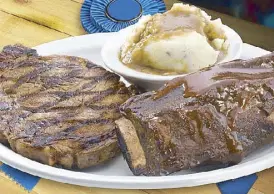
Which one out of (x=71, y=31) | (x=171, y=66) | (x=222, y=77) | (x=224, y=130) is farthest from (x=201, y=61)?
(x=71, y=31)

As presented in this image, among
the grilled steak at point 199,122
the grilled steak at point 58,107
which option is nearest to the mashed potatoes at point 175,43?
the grilled steak at point 58,107

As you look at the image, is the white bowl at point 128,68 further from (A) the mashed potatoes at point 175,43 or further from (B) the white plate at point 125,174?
(B) the white plate at point 125,174

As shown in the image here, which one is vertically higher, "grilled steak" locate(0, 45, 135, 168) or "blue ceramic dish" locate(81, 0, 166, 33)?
"grilled steak" locate(0, 45, 135, 168)

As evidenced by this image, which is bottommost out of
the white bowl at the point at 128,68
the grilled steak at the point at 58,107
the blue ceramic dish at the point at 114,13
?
the blue ceramic dish at the point at 114,13

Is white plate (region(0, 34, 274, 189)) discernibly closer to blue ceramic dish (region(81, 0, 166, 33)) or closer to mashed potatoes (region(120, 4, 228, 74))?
mashed potatoes (region(120, 4, 228, 74))

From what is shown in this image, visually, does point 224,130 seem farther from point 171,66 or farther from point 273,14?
point 273,14

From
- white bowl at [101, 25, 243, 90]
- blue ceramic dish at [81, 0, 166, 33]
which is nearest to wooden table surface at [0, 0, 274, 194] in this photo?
blue ceramic dish at [81, 0, 166, 33]

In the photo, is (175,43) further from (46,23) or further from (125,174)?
(46,23)
